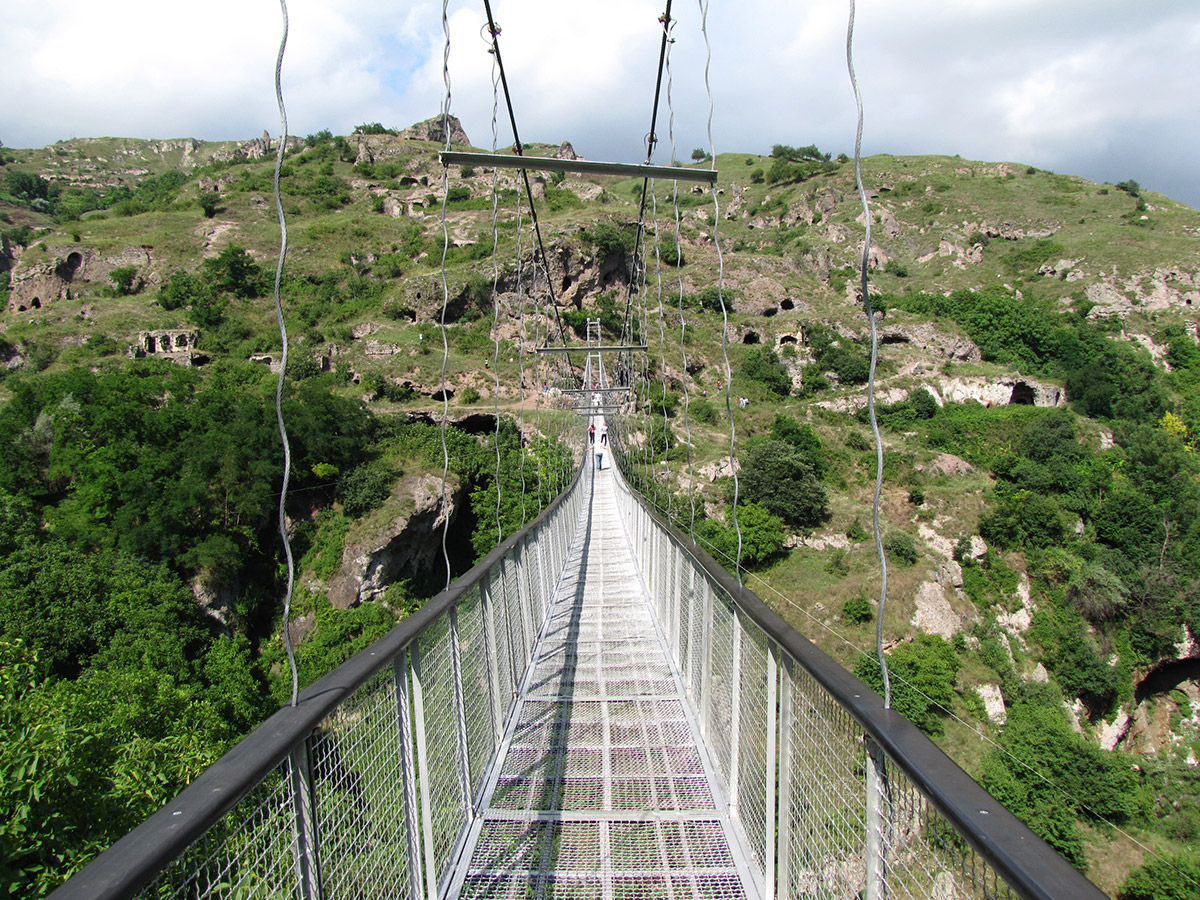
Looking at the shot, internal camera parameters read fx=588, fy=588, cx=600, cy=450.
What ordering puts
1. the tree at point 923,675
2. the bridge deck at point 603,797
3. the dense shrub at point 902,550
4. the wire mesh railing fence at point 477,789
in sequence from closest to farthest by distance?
the wire mesh railing fence at point 477,789, the bridge deck at point 603,797, the tree at point 923,675, the dense shrub at point 902,550

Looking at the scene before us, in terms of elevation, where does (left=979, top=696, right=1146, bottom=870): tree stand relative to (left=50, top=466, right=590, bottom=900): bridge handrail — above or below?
below

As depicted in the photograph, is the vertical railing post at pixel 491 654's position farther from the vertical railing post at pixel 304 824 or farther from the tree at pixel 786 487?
the tree at pixel 786 487

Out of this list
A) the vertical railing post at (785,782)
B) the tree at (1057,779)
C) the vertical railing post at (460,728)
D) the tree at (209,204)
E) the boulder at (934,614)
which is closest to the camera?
the vertical railing post at (785,782)

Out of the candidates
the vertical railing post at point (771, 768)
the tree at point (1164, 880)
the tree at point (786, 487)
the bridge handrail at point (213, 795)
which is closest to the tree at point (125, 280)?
the tree at point (786, 487)

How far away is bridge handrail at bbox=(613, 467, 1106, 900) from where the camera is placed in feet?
1.86

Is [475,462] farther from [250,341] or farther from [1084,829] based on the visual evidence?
[1084,829]

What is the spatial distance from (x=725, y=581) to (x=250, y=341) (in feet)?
115

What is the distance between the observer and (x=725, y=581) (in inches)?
78.0

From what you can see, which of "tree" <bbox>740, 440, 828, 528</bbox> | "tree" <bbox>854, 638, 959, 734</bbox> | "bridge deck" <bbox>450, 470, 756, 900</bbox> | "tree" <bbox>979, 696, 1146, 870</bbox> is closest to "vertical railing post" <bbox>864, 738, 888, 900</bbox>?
"bridge deck" <bbox>450, 470, 756, 900</bbox>

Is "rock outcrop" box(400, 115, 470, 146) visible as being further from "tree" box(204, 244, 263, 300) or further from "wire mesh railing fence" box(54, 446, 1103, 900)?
"wire mesh railing fence" box(54, 446, 1103, 900)

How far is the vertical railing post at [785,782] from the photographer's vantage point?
141 cm

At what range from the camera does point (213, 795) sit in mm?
708

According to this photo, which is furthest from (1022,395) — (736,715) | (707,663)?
(736,715)

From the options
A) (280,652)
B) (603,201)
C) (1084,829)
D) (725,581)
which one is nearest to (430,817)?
(725,581)
